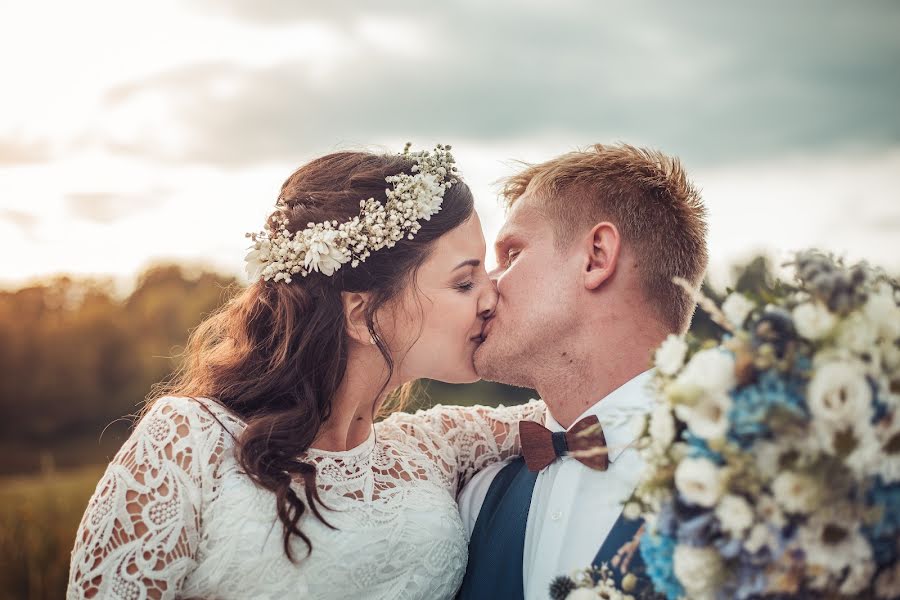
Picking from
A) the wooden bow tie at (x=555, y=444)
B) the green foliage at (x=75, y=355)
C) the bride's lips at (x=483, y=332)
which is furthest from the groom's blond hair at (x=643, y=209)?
the green foliage at (x=75, y=355)

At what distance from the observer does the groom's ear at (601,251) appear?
343 cm

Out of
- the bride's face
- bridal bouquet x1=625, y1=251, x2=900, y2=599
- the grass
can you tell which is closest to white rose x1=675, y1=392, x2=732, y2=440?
bridal bouquet x1=625, y1=251, x2=900, y2=599

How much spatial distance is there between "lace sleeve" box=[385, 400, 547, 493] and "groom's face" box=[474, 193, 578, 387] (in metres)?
0.35

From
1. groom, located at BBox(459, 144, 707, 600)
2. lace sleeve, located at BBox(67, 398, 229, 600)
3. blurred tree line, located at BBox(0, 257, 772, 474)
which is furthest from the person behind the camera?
blurred tree line, located at BBox(0, 257, 772, 474)

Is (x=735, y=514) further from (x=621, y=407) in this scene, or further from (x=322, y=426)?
(x=322, y=426)

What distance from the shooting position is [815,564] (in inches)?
62.6

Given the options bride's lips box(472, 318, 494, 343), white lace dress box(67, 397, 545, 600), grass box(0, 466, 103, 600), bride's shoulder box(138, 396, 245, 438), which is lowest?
grass box(0, 466, 103, 600)

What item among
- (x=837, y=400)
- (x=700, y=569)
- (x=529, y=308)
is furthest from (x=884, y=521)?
(x=529, y=308)

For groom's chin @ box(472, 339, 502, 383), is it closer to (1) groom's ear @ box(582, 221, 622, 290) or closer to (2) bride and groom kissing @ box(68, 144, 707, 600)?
(2) bride and groom kissing @ box(68, 144, 707, 600)

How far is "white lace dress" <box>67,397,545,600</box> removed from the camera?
9.12 ft

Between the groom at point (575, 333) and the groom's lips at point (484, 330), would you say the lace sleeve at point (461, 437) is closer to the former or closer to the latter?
the groom at point (575, 333)

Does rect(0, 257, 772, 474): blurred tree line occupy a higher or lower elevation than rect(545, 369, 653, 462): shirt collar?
lower

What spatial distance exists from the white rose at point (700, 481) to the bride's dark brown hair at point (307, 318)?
5.85 feet

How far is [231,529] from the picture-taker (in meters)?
2.85
